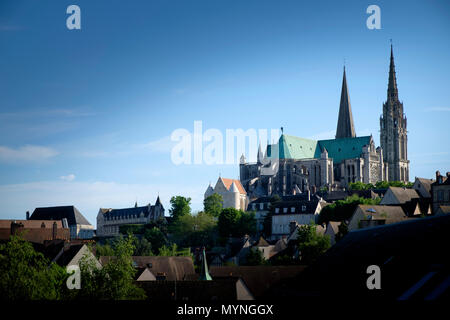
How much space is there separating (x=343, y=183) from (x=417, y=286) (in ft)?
555

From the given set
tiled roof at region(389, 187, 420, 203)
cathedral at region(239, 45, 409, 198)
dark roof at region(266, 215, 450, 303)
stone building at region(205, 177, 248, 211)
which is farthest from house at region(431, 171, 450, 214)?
cathedral at region(239, 45, 409, 198)

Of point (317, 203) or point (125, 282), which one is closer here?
point (125, 282)

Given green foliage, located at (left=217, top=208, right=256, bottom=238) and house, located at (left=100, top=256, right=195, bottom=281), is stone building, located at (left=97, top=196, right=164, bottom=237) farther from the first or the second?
house, located at (left=100, top=256, right=195, bottom=281)

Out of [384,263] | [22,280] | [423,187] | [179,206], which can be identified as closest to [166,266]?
[22,280]

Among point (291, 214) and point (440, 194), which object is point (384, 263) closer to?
point (440, 194)

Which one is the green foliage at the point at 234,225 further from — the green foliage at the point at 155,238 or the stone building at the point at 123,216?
the stone building at the point at 123,216

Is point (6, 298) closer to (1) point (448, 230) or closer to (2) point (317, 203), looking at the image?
(1) point (448, 230)

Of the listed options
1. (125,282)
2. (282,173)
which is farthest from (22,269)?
(282,173)

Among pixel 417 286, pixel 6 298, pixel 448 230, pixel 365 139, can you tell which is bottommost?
pixel 6 298

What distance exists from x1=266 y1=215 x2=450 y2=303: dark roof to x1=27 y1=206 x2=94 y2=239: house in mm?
138385

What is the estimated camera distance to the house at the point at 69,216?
16500cm

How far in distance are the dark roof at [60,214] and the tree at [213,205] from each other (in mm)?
35330

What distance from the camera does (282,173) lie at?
18638 centimetres

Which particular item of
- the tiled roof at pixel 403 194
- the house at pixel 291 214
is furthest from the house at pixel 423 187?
the house at pixel 291 214
